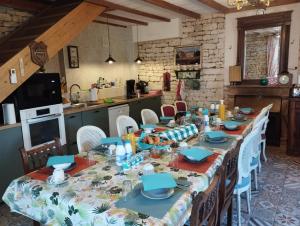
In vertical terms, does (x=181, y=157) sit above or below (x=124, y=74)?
below

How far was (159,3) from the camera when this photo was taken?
12.6 feet

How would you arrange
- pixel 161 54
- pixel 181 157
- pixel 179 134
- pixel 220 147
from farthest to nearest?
pixel 161 54, pixel 179 134, pixel 220 147, pixel 181 157

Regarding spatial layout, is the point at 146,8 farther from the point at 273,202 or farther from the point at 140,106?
the point at 273,202

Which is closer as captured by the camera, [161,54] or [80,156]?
[80,156]

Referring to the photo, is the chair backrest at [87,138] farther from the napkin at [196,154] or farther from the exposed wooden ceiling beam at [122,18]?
the exposed wooden ceiling beam at [122,18]

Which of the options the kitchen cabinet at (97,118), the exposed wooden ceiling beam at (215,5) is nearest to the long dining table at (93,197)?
the kitchen cabinet at (97,118)

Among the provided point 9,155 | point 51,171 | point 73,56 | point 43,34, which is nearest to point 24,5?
point 43,34

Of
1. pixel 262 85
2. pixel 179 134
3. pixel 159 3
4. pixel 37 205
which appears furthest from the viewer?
pixel 262 85

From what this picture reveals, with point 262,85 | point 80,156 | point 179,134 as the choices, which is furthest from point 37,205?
point 262,85

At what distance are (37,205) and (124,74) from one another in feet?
15.5

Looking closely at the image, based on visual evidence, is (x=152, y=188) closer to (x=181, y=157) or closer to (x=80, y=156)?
(x=181, y=157)

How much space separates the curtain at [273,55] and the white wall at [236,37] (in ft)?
0.69

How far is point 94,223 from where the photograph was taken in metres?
1.24

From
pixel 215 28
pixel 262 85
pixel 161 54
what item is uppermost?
pixel 215 28
